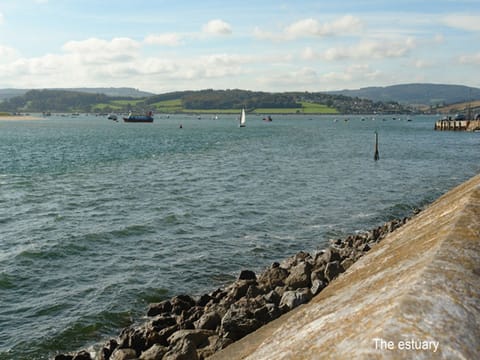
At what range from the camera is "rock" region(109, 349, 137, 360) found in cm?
1201

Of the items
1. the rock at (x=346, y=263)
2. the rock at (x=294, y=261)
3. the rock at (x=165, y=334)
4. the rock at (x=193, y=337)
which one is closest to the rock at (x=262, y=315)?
the rock at (x=193, y=337)

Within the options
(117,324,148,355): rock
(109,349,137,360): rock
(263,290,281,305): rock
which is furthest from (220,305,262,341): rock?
(109,349,137,360): rock

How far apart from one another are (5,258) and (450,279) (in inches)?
788

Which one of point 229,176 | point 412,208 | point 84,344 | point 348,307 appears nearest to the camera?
point 348,307

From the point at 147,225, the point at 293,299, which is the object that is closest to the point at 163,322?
the point at 293,299

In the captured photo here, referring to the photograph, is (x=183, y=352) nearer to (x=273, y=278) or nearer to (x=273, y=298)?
(x=273, y=298)

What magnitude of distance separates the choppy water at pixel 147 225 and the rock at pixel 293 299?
5.47 meters

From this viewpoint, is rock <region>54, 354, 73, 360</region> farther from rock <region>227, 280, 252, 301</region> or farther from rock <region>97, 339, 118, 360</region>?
rock <region>227, 280, 252, 301</region>

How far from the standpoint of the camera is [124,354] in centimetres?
1207

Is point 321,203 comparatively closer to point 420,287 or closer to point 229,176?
point 229,176

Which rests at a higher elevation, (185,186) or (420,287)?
(420,287)

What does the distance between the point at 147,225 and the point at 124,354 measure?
1615cm

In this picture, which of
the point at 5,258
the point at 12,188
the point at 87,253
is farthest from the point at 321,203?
the point at 12,188

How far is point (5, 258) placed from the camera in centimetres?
2192
